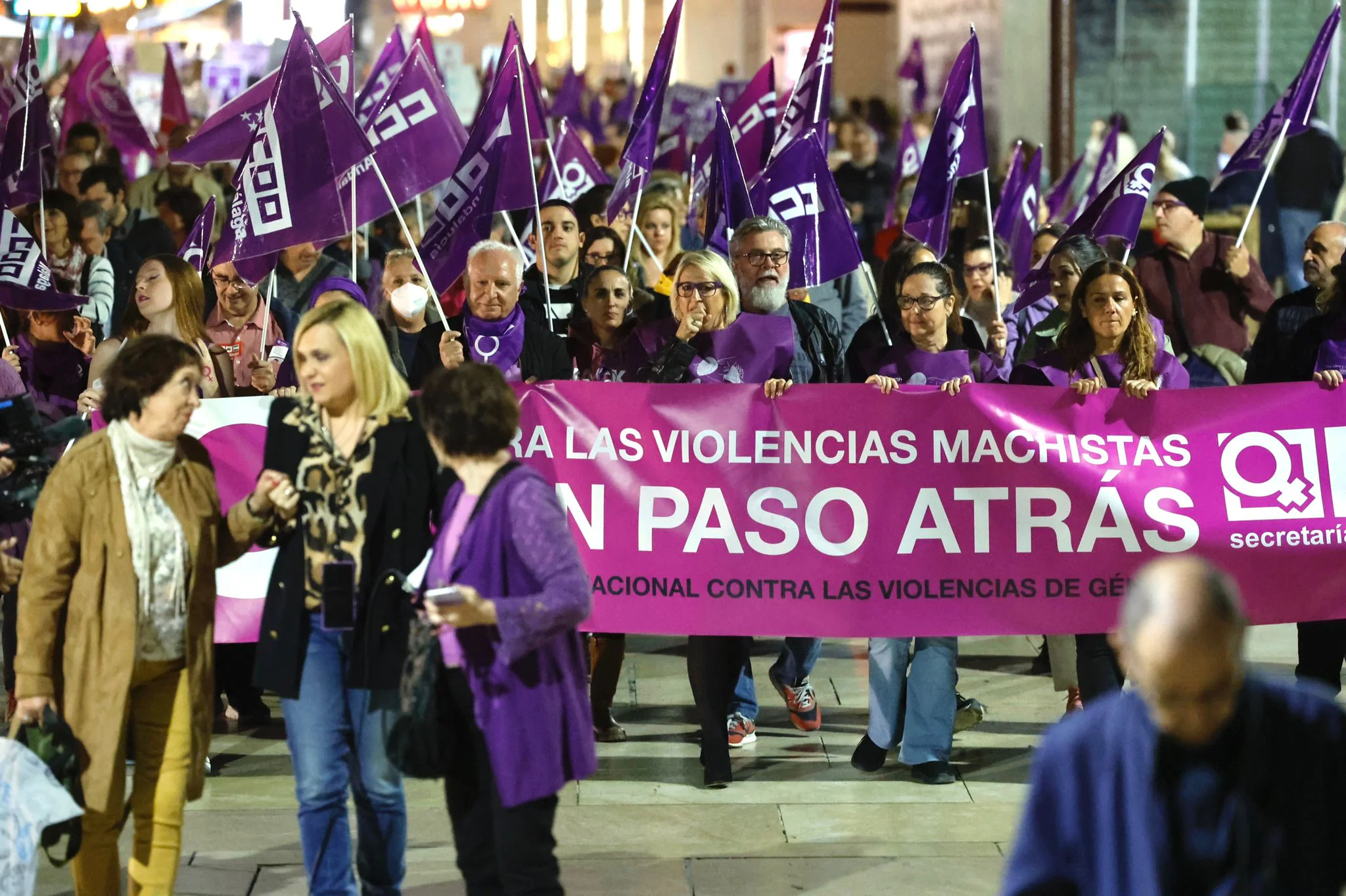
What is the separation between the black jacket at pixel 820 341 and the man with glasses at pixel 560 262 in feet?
5.30

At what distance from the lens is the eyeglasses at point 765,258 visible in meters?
7.52

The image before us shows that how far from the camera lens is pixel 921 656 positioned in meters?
7.07

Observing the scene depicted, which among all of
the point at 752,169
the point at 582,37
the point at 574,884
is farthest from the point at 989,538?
the point at 582,37

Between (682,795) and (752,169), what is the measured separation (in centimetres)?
529

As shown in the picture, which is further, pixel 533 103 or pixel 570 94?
pixel 570 94

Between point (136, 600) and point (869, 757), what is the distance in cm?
323

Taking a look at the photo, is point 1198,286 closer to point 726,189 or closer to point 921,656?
point 726,189

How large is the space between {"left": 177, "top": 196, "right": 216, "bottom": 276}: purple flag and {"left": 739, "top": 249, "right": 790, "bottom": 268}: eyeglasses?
2.67 m

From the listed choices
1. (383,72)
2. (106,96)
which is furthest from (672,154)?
(106,96)

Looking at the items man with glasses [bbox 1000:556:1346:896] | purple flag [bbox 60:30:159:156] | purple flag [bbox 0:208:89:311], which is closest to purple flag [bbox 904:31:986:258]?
purple flag [bbox 0:208:89:311]

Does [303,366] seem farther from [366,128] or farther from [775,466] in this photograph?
[366,128]

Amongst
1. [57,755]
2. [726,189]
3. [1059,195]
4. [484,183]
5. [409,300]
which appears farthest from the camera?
[1059,195]

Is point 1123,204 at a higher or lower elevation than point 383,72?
lower

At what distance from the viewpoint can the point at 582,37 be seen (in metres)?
51.7
